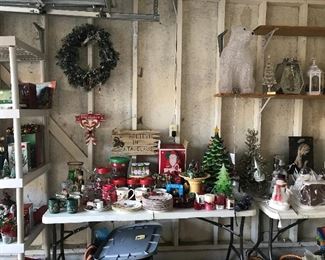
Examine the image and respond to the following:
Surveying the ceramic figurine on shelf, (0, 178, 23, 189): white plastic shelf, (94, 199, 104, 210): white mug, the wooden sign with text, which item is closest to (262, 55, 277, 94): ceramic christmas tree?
the ceramic figurine on shelf

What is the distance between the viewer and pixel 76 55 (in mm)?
2277

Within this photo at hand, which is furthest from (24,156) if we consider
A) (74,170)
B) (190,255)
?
(190,255)

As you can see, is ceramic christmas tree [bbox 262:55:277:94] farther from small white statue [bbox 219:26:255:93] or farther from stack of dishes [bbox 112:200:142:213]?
stack of dishes [bbox 112:200:142:213]

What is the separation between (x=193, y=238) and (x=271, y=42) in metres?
1.71

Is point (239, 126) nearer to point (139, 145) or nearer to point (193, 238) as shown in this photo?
point (139, 145)

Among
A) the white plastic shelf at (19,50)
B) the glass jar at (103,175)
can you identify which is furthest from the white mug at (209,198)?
the white plastic shelf at (19,50)

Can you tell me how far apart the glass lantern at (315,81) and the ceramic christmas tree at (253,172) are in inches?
21.6

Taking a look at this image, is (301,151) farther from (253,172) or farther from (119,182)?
(119,182)

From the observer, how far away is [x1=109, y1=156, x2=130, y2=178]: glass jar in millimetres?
2201

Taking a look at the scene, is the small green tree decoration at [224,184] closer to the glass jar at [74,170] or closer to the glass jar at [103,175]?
the glass jar at [103,175]

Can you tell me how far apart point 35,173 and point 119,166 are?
559 mm

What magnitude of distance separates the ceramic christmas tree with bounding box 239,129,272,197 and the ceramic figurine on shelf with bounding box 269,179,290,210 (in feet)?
0.61

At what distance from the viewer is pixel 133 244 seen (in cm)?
192

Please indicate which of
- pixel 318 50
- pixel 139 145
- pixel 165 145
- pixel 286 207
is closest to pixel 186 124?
pixel 165 145
